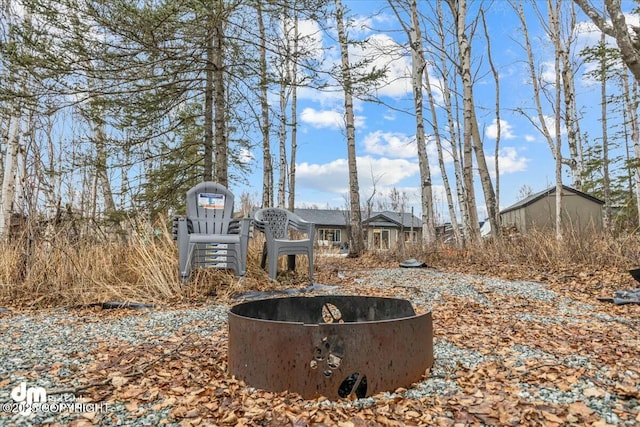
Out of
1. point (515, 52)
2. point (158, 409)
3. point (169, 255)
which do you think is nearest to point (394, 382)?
point (158, 409)

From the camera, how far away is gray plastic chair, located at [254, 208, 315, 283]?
398cm

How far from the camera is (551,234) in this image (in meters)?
5.91

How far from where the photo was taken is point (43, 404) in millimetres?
1375

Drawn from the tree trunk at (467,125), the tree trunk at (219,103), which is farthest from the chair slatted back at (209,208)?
the tree trunk at (467,125)

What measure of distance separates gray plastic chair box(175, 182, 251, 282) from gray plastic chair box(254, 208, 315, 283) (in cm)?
27

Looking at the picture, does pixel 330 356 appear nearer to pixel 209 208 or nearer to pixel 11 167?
pixel 209 208

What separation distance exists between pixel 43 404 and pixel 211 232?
271 cm

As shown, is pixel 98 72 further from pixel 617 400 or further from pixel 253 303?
pixel 617 400

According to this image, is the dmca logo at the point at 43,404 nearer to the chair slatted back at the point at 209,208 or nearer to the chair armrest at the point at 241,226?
the chair armrest at the point at 241,226

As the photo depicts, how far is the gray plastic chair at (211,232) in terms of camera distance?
3545 mm

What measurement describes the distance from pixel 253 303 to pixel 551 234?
548 centimetres

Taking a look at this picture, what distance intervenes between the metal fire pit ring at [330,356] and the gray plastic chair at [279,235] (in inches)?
92.3

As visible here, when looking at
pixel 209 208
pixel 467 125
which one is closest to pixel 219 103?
pixel 209 208

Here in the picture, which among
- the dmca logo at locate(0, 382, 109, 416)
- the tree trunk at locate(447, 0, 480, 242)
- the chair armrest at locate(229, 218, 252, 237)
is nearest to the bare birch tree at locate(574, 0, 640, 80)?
the tree trunk at locate(447, 0, 480, 242)
